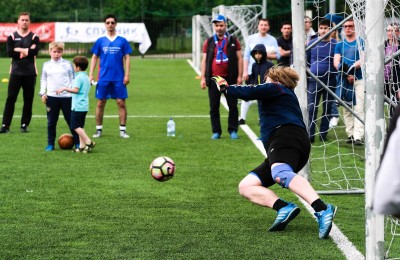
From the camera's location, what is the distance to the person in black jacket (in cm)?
1498

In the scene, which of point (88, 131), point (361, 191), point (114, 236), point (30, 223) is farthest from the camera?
point (88, 131)

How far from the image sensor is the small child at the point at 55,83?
12.7 meters

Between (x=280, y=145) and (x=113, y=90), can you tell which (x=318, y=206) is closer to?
(x=280, y=145)

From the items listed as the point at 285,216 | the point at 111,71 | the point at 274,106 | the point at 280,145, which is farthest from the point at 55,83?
the point at 285,216

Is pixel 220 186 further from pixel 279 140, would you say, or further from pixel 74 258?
pixel 74 258

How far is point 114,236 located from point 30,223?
3.14 feet

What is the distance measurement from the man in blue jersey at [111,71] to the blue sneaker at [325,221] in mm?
7724

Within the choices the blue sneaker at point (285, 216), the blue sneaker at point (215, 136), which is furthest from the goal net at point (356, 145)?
the blue sneaker at point (215, 136)

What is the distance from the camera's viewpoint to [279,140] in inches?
295

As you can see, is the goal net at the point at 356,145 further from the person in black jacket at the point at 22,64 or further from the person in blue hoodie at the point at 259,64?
the person in black jacket at the point at 22,64

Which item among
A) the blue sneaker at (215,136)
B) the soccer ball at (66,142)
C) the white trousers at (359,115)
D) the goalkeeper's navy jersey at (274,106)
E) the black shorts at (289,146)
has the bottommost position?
the blue sneaker at (215,136)

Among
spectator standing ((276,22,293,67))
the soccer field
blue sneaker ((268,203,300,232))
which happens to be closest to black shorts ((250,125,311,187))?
blue sneaker ((268,203,300,232))

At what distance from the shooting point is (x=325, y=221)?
7.14 m

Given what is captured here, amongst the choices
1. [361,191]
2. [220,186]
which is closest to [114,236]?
[220,186]
